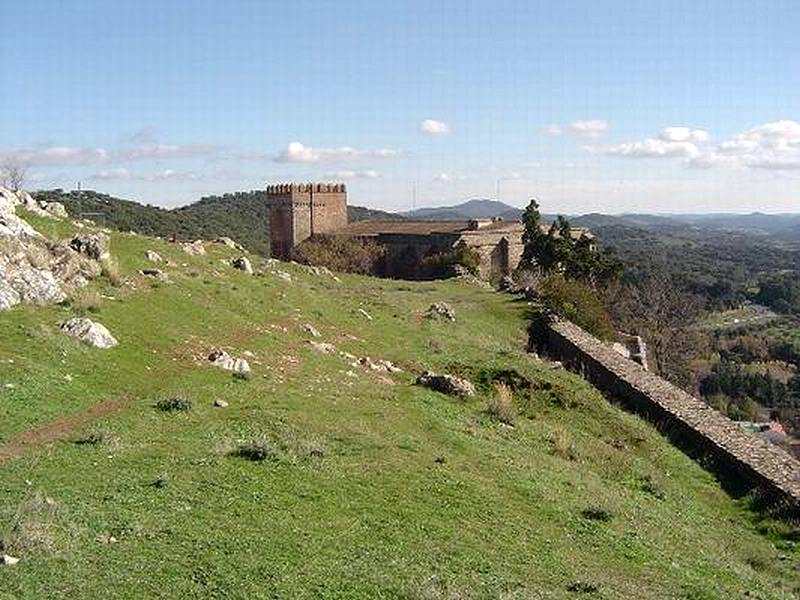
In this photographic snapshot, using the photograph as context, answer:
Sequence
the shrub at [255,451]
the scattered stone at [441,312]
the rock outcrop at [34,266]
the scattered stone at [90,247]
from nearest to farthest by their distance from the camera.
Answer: the shrub at [255,451] < the rock outcrop at [34,266] < the scattered stone at [90,247] < the scattered stone at [441,312]

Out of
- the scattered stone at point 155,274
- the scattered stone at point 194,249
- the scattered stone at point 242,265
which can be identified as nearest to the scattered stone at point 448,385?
the scattered stone at point 155,274

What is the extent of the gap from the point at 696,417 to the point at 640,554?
9.01m

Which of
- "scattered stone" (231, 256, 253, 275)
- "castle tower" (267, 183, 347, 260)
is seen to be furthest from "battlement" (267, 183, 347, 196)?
"scattered stone" (231, 256, 253, 275)

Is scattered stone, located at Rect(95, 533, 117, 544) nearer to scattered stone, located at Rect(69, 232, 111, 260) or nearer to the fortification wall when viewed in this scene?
the fortification wall

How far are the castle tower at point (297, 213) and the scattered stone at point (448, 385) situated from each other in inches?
1635

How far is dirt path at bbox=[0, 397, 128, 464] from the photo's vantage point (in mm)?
9367

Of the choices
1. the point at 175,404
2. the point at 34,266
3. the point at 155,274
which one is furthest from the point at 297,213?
the point at 175,404

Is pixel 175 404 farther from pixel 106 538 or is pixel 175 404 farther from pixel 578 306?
pixel 578 306

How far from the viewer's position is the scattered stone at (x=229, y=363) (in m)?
14.5

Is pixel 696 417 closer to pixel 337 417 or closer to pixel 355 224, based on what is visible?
pixel 337 417

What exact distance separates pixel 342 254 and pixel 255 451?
4318 cm

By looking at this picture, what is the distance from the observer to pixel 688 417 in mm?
17219

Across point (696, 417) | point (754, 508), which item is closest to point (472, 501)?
point (754, 508)

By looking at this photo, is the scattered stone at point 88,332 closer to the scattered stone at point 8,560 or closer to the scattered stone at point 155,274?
the scattered stone at point 155,274
